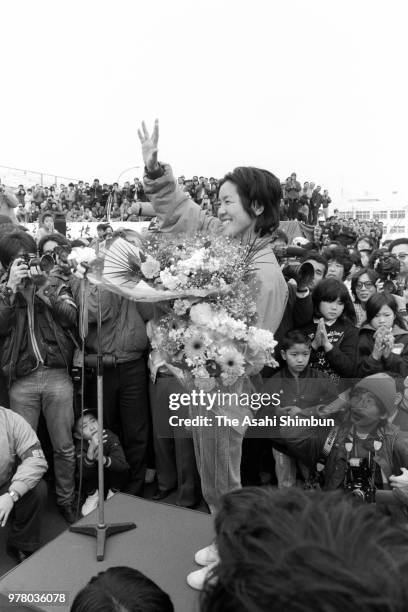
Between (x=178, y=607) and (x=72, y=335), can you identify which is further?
(x=72, y=335)

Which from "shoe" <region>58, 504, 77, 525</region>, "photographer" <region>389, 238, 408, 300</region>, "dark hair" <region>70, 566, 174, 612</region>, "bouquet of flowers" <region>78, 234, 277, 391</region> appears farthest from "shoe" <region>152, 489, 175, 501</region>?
"photographer" <region>389, 238, 408, 300</region>

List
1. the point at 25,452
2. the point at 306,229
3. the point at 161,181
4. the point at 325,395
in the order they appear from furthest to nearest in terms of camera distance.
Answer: the point at 306,229 < the point at 325,395 < the point at 25,452 < the point at 161,181

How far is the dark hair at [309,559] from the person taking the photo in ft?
1.55

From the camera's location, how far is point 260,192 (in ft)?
6.37

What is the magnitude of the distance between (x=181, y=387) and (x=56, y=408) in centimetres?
97

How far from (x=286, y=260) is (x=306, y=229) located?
7396mm

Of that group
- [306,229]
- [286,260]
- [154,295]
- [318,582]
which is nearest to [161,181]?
[154,295]

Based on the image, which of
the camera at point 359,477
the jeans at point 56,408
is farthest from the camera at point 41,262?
the camera at point 359,477

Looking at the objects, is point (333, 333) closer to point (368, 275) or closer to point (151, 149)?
point (368, 275)

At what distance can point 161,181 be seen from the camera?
81.3 inches

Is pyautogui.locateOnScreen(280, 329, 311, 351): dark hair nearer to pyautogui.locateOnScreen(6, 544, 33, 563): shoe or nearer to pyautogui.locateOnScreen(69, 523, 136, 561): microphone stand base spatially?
pyautogui.locateOnScreen(69, 523, 136, 561): microphone stand base

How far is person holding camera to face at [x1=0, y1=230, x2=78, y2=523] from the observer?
2.74 m

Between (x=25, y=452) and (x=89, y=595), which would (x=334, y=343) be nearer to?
(x=25, y=452)

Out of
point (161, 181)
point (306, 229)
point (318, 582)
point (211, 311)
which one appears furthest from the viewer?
point (306, 229)
